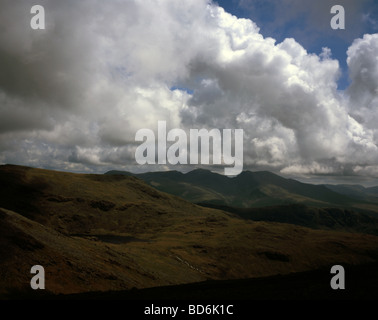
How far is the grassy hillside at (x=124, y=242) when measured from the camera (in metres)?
33.4

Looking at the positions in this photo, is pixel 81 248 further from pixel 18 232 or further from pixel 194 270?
pixel 194 270

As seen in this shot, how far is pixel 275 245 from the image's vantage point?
78.1 meters

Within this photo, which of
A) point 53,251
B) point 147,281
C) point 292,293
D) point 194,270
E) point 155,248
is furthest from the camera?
point 155,248

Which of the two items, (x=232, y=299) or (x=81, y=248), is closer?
(x=232, y=299)

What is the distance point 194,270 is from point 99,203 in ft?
247

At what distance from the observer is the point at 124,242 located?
76375 mm

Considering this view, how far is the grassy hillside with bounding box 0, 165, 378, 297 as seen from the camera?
33375 millimetres

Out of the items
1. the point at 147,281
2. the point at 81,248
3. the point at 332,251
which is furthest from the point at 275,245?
the point at 81,248
